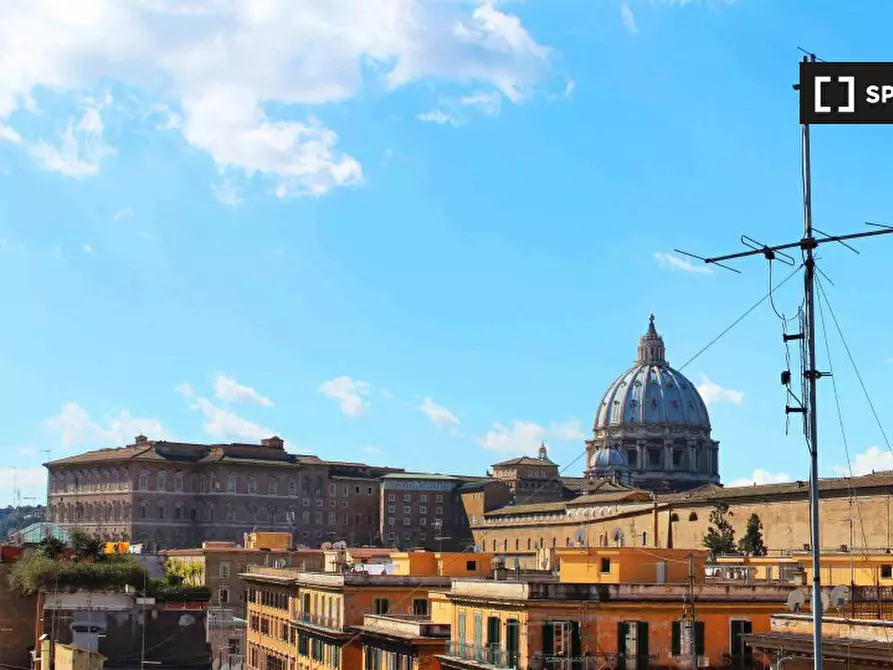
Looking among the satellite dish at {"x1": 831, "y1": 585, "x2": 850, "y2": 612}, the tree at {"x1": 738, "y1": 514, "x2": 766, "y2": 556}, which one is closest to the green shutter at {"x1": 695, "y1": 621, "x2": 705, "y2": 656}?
the satellite dish at {"x1": 831, "y1": 585, "x2": 850, "y2": 612}

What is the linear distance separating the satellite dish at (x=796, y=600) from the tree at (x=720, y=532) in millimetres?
65351

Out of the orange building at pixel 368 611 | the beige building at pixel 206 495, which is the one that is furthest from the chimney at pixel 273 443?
the orange building at pixel 368 611

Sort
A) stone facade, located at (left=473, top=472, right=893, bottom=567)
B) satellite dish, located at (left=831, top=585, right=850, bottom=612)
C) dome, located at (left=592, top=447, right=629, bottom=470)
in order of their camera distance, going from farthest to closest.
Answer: dome, located at (left=592, top=447, right=629, bottom=470) < stone facade, located at (left=473, top=472, right=893, bottom=567) < satellite dish, located at (left=831, top=585, right=850, bottom=612)

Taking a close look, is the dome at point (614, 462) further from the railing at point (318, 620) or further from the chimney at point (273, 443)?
the railing at point (318, 620)

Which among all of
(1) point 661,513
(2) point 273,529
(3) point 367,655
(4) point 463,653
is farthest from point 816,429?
(2) point 273,529

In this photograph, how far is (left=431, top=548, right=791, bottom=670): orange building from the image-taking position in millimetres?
34094

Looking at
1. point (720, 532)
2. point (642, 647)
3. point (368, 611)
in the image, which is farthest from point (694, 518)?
point (642, 647)

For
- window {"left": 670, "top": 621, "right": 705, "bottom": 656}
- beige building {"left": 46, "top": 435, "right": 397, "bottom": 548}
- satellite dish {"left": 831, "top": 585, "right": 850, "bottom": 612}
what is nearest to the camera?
satellite dish {"left": 831, "top": 585, "right": 850, "bottom": 612}

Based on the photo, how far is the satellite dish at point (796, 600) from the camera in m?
29.6

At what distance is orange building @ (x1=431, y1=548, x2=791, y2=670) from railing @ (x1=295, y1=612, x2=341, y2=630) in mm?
14643

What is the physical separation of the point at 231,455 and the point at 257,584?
95369mm

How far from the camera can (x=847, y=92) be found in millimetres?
14094

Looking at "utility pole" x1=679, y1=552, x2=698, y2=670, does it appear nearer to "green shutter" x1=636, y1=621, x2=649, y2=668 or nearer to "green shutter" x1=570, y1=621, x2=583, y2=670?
"green shutter" x1=636, y1=621, x2=649, y2=668

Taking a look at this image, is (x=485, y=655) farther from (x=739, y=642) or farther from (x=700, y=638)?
(x=739, y=642)
